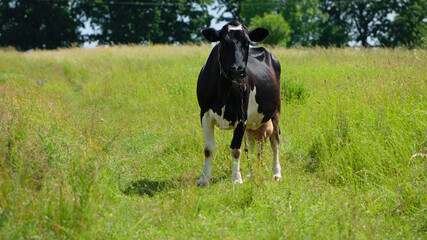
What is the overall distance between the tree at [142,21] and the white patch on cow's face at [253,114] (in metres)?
34.8

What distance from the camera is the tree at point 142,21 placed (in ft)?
131

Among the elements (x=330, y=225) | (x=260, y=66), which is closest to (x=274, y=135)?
(x=260, y=66)

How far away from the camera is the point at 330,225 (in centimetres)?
385

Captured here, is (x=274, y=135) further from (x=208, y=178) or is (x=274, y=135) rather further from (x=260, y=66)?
(x=208, y=178)

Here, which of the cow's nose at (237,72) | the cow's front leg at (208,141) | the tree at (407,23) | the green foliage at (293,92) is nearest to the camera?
the cow's nose at (237,72)

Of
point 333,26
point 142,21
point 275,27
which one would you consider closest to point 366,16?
point 333,26

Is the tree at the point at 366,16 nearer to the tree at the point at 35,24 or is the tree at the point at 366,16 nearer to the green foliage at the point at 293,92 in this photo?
the tree at the point at 35,24

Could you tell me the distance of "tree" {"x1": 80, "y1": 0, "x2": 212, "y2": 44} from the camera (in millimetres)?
39812

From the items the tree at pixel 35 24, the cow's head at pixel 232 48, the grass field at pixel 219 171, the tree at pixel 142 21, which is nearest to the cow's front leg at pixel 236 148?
the grass field at pixel 219 171

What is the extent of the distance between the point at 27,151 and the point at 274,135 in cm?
352

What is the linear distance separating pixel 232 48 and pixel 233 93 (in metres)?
0.64

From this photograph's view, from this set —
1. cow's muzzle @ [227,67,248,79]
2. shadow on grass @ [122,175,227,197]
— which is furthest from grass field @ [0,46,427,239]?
cow's muzzle @ [227,67,248,79]

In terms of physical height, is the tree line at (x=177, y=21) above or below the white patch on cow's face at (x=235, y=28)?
below

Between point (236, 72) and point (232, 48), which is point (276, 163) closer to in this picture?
point (236, 72)
